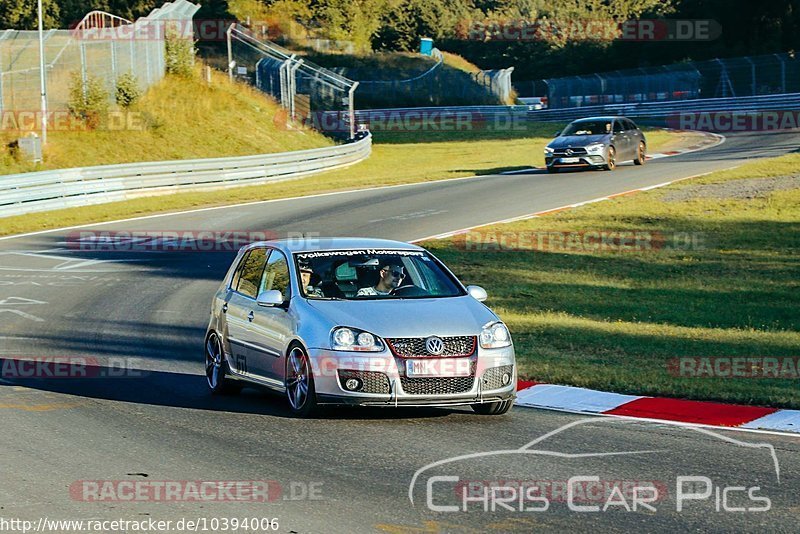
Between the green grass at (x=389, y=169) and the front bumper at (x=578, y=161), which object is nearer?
the green grass at (x=389, y=169)

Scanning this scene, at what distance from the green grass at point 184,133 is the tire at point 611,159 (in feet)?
47.8

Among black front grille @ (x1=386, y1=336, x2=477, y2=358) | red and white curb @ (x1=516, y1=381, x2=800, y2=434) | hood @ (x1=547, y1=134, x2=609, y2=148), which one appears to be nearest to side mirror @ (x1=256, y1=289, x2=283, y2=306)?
black front grille @ (x1=386, y1=336, x2=477, y2=358)

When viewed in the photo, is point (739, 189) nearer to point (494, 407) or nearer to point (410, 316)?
point (494, 407)

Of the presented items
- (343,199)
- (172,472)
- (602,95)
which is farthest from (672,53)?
(172,472)

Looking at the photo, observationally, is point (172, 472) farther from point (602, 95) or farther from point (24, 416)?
point (602, 95)

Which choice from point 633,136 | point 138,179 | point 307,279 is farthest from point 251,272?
point 633,136

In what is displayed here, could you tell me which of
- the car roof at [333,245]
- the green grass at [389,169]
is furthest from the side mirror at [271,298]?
the green grass at [389,169]

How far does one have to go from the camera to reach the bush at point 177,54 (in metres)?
46.7

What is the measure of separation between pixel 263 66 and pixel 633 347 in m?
40.5

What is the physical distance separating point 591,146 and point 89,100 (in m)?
17.1

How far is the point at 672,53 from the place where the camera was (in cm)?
8600

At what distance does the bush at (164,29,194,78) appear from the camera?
46.7 meters

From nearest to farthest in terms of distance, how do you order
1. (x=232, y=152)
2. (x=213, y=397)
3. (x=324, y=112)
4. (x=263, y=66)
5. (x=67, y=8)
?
(x=213, y=397) → (x=232, y=152) → (x=263, y=66) → (x=324, y=112) → (x=67, y=8)

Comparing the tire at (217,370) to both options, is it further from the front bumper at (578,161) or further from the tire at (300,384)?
→ the front bumper at (578,161)
